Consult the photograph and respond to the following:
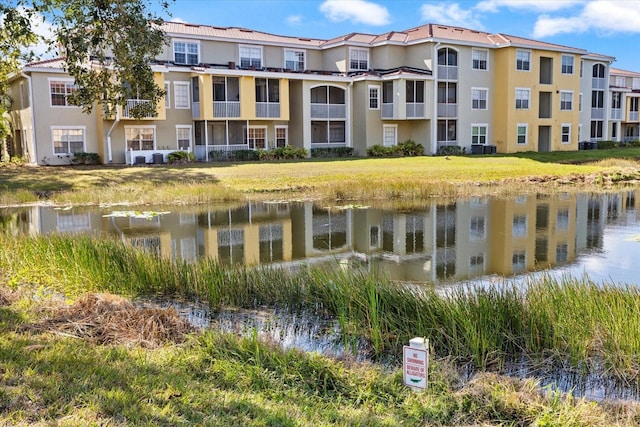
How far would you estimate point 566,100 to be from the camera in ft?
167

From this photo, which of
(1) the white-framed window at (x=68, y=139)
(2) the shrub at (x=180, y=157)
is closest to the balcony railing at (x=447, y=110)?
(2) the shrub at (x=180, y=157)

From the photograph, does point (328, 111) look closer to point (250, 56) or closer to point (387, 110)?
point (387, 110)

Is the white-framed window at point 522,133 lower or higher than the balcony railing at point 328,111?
lower

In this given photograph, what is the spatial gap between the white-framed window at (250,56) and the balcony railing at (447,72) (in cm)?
1287

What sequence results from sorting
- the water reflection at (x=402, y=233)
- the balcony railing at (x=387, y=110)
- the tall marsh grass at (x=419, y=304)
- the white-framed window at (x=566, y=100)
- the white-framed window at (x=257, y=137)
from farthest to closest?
1. the white-framed window at (x=566, y=100)
2. the balcony railing at (x=387, y=110)
3. the white-framed window at (x=257, y=137)
4. the water reflection at (x=402, y=233)
5. the tall marsh grass at (x=419, y=304)

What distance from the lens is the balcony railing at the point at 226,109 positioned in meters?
39.5

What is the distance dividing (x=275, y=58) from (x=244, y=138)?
680 cm

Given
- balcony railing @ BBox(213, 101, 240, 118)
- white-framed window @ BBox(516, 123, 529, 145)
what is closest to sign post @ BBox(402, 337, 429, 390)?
balcony railing @ BBox(213, 101, 240, 118)

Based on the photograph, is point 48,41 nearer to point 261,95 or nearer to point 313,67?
point 261,95

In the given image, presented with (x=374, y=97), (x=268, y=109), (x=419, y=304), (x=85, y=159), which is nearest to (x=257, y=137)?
(x=268, y=109)

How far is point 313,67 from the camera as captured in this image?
47.5 metres

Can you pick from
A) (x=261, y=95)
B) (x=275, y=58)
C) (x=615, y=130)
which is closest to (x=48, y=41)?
(x=261, y=95)

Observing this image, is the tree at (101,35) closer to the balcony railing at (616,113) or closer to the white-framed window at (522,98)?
the white-framed window at (522,98)

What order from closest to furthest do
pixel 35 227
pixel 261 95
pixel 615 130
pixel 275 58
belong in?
pixel 35 227, pixel 261 95, pixel 275 58, pixel 615 130
